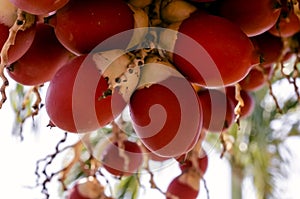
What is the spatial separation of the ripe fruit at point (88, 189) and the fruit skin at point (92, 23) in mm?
292

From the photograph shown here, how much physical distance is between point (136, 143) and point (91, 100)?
11.0 inches

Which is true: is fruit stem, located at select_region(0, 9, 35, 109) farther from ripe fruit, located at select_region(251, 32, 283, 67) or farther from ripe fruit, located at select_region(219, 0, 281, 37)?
ripe fruit, located at select_region(251, 32, 283, 67)

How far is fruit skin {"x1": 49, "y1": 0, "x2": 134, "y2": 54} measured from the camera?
23.5 inches

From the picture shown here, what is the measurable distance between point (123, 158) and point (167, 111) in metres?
0.25

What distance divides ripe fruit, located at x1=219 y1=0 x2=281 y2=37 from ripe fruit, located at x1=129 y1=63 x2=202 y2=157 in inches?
4.7

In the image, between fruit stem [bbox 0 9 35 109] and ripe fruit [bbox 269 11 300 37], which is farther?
ripe fruit [bbox 269 11 300 37]

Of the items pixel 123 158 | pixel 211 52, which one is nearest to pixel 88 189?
pixel 123 158

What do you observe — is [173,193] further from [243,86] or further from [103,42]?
[103,42]

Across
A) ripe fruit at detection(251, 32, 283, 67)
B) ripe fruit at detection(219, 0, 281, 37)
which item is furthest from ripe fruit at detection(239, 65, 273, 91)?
ripe fruit at detection(219, 0, 281, 37)

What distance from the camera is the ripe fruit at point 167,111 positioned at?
605mm

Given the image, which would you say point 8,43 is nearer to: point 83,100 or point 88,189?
point 83,100

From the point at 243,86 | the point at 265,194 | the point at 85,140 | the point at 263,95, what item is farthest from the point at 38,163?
the point at 265,194

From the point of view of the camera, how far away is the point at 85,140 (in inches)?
30.7

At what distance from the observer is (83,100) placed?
586 mm
